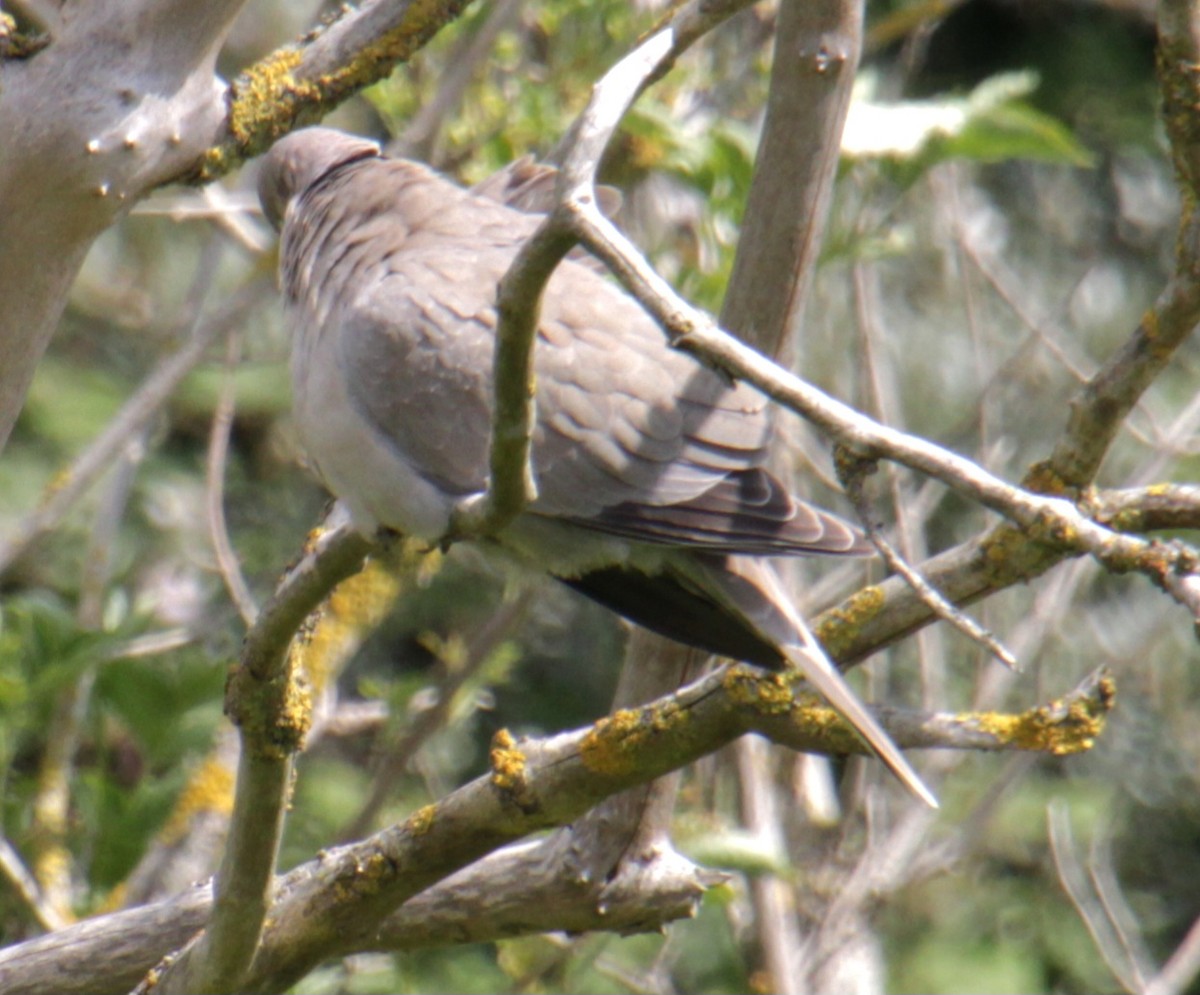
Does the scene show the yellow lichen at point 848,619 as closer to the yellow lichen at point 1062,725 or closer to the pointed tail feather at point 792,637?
the pointed tail feather at point 792,637

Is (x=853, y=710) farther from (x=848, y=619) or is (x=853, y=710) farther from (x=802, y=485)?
(x=802, y=485)

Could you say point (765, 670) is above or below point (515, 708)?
above

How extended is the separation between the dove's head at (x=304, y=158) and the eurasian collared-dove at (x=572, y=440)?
333 millimetres

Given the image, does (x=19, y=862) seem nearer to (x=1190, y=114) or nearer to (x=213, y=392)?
(x=213, y=392)

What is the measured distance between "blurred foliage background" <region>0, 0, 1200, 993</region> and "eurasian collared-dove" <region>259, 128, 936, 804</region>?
1.47 feet

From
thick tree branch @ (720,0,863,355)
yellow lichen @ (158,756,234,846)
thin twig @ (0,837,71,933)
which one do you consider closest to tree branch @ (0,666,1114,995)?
thin twig @ (0,837,71,933)

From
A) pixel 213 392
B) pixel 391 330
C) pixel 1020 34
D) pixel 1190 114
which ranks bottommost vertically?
pixel 213 392

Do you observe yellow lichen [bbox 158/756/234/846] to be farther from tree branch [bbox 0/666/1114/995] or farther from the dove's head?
the dove's head

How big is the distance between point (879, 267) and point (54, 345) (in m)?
2.66

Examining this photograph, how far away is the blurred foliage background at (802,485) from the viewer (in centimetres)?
354

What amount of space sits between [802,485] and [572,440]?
73.3 inches

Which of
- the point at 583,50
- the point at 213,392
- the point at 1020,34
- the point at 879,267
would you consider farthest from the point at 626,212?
the point at 1020,34

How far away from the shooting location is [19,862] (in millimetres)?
3416

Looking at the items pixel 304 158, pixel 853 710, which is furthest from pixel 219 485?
pixel 853 710
